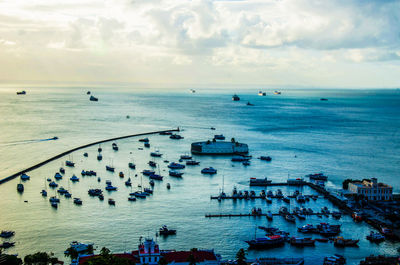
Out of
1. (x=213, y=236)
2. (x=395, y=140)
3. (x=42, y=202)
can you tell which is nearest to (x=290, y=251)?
(x=213, y=236)

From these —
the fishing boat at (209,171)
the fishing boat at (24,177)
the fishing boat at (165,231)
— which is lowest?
the fishing boat at (165,231)

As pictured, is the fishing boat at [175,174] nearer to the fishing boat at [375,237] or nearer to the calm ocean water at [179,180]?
the calm ocean water at [179,180]

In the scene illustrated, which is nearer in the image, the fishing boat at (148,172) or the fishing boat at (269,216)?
the fishing boat at (269,216)

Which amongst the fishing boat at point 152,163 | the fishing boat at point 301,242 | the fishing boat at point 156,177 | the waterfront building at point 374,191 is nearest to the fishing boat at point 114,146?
the fishing boat at point 152,163

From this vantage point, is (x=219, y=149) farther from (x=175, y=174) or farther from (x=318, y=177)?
(x=318, y=177)

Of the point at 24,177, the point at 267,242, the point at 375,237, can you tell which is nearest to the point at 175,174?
the point at 24,177

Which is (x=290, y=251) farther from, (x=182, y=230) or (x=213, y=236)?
(x=182, y=230)
